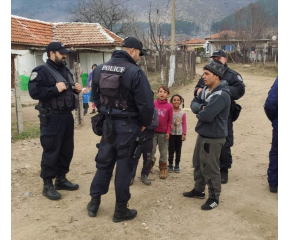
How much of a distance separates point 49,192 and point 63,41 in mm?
16875

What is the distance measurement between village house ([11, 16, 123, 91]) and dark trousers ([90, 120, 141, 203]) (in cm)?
1367

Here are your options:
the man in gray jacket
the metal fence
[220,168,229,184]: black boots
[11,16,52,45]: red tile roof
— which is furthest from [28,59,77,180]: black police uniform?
[11,16,52,45]: red tile roof

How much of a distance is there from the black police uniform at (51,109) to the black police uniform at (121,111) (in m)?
0.74

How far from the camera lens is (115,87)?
320 centimetres

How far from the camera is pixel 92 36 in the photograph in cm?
1959

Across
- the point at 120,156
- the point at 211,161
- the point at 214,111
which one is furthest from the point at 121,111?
the point at 211,161

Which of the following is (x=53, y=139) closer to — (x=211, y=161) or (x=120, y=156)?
(x=120, y=156)

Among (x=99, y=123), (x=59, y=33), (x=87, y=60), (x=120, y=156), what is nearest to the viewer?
(x=120, y=156)

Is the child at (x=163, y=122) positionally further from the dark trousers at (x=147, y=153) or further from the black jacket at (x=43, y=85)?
the black jacket at (x=43, y=85)

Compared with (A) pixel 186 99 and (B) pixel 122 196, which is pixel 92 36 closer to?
(A) pixel 186 99

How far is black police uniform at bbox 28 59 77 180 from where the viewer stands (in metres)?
3.85

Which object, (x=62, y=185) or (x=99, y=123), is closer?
(x=99, y=123)

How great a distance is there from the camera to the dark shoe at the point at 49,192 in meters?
3.97

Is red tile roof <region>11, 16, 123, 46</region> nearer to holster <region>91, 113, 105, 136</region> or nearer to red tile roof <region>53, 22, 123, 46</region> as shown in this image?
red tile roof <region>53, 22, 123, 46</region>
